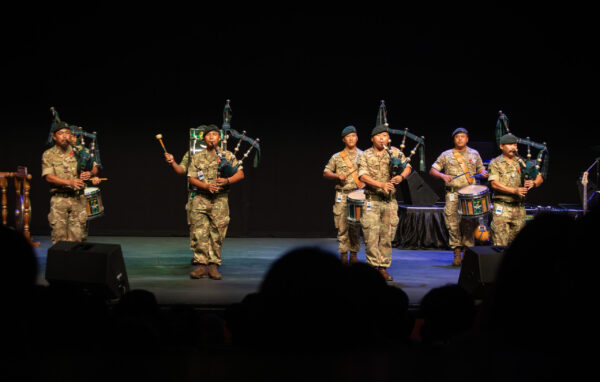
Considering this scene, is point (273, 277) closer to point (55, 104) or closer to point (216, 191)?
point (216, 191)

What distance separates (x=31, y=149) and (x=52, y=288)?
9.73 meters

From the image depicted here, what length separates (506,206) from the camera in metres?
7.10

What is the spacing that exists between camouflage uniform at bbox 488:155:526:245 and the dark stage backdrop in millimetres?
4035

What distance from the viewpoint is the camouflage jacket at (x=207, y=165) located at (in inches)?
260

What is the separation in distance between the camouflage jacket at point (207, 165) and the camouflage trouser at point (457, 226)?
130 inches

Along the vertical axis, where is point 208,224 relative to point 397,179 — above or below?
below

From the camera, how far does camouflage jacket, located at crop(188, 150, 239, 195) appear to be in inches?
260

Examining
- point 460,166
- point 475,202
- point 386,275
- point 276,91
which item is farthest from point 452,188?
point 276,91

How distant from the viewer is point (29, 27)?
10.8m

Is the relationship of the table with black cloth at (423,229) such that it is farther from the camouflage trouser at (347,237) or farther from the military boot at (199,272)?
the military boot at (199,272)

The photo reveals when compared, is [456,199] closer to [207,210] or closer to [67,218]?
[207,210]

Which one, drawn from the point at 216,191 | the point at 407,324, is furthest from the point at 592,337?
the point at 216,191

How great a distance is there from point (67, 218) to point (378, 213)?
3756 millimetres

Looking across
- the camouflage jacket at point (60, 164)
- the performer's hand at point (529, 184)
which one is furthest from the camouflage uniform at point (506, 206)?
the camouflage jacket at point (60, 164)
